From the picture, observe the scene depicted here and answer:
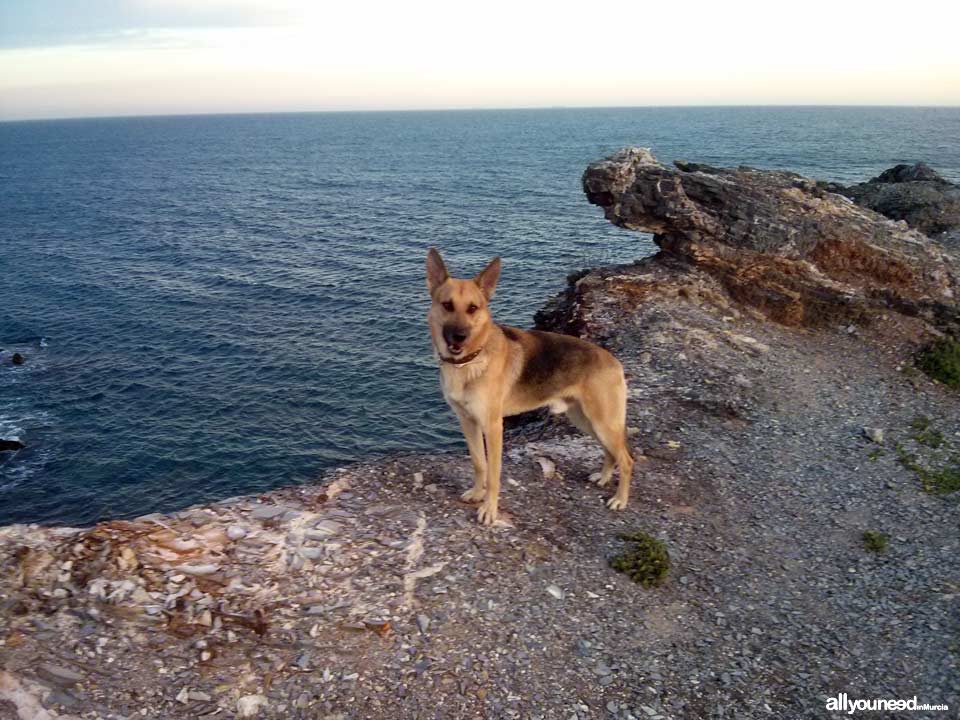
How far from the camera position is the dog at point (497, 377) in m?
10.3

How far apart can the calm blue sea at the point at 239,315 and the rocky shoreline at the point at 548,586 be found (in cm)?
1476

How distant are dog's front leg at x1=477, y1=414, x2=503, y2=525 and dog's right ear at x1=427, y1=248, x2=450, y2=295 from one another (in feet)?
7.69

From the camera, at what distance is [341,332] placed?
39906 millimetres

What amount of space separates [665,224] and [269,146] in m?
191

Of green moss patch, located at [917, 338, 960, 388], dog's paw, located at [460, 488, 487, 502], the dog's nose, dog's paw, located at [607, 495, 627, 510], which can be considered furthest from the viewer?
green moss patch, located at [917, 338, 960, 388]

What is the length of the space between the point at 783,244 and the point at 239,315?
34.0 metres

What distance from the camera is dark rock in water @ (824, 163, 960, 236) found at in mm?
28922

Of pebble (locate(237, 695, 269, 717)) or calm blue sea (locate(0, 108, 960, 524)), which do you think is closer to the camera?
pebble (locate(237, 695, 269, 717))

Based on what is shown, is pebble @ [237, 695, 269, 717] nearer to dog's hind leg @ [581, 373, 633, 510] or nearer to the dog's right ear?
the dog's right ear

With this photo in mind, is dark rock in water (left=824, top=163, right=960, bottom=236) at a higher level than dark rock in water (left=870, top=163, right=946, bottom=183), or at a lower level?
lower

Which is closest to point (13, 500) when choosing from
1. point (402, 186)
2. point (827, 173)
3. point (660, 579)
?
point (660, 579)

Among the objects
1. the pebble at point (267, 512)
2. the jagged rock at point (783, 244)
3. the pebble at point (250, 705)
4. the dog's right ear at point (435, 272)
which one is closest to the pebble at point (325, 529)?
the pebble at point (267, 512)

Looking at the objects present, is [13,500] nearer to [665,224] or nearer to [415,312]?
[415,312]

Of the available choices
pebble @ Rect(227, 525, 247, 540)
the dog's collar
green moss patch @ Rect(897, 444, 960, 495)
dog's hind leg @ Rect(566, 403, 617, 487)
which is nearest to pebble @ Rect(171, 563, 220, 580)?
pebble @ Rect(227, 525, 247, 540)
